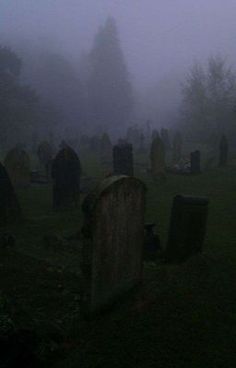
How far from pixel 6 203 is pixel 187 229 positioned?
4805mm

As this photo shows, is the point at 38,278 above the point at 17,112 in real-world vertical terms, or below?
below

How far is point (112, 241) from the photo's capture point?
6027mm

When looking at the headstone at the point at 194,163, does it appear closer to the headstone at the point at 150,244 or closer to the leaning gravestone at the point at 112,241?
the headstone at the point at 150,244

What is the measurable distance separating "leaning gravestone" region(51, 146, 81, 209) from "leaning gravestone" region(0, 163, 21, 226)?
6.50 ft

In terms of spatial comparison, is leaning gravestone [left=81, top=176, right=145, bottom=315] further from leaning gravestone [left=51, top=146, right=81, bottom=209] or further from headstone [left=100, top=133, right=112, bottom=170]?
headstone [left=100, top=133, right=112, bottom=170]

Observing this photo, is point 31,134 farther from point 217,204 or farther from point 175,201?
point 175,201

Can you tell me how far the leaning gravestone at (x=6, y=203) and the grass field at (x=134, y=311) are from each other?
1527 mm

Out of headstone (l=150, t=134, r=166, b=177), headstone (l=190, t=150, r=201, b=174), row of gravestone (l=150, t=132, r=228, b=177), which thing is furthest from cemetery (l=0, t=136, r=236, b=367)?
headstone (l=190, t=150, r=201, b=174)

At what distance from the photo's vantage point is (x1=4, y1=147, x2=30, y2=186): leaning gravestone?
53.1ft

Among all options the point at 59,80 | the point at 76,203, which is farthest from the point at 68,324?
the point at 59,80

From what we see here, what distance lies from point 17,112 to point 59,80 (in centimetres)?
1914

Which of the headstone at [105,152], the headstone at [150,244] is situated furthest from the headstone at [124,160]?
the headstone at [150,244]

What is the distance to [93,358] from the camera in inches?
185

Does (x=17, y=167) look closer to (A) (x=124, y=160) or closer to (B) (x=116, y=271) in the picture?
(A) (x=124, y=160)
